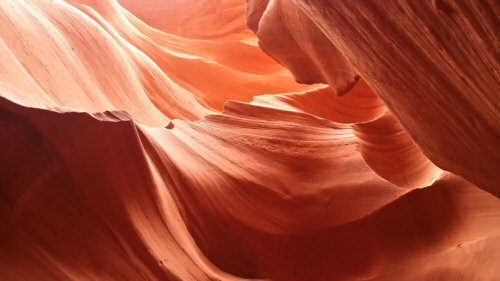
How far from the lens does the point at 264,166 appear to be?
2.52 m

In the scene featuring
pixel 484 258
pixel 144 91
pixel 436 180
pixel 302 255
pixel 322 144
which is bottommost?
pixel 484 258

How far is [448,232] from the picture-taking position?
2146 millimetres

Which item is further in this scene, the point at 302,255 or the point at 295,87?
the point at 295,87

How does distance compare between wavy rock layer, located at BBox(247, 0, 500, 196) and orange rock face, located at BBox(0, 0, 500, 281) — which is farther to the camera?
orange rock face, located at BBox(0, 0, 500, 281)

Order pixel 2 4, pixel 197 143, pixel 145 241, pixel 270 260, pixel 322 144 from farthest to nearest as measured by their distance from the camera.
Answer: pixel 322 144, pixel 197 143, pixel 2 4, pixel 270 260, pixel 145 241

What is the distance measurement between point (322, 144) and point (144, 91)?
1463 millimetres

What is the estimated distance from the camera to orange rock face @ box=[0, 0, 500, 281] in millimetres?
1478

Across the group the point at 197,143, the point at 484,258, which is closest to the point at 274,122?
the point at 197,143

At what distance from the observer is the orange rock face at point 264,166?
4.85 feet

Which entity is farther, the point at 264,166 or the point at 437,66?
the point at 264,166

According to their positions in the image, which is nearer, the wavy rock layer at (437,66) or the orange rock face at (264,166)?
the wavy rock layer at (437,66)

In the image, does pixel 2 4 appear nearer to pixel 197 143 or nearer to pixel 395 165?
pixel 197 143

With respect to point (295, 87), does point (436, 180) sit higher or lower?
lower

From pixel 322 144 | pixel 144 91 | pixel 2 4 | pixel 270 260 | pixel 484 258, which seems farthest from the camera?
pixel 144 91
